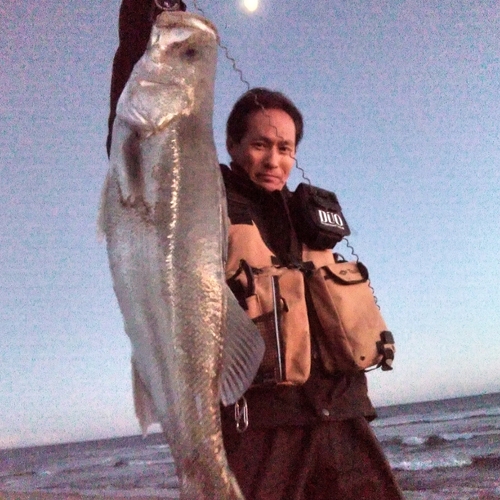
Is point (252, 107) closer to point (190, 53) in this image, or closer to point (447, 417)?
point (190, 53)

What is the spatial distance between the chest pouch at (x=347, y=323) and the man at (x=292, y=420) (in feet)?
0.20

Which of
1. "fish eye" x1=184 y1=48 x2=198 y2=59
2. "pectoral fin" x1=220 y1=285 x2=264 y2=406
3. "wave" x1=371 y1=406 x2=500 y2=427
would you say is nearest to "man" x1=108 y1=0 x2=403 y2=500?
"fish eye" x1=184 y1=48 x2=198 y2=59

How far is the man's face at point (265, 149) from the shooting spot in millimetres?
3293

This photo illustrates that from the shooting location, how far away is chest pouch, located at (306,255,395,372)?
2.80 m

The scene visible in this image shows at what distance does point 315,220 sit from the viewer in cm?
310

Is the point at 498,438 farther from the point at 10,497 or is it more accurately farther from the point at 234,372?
the point at 234,372

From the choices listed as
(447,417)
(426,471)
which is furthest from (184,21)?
(447,417)

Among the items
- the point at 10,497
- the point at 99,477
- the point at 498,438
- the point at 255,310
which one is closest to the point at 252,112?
the point at 255,310

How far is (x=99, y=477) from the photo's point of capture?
2216 centimetres

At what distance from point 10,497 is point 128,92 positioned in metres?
12.5

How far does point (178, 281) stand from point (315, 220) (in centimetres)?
146

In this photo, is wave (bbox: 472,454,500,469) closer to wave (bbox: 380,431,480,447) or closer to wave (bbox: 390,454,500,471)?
wave (bbox: 390,454,500,471)

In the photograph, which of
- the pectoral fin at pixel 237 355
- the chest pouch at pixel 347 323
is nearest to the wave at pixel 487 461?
the chest pouch at pixel 347 323

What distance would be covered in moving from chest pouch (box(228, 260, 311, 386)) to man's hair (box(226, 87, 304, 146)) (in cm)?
115
